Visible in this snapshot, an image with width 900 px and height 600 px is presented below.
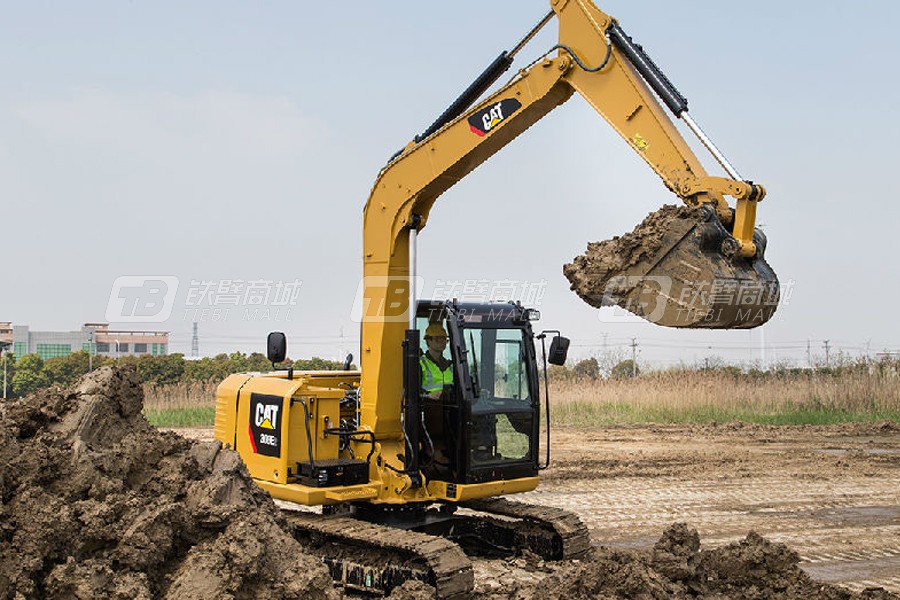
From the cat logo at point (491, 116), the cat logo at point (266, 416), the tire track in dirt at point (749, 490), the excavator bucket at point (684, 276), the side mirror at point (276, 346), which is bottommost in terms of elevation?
the tire track in dirt at point (749, 490)

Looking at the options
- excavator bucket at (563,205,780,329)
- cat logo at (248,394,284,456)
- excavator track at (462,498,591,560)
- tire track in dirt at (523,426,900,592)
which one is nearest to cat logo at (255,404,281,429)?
cat logo at (248,394,284,456)

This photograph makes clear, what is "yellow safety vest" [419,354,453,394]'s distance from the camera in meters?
7.50

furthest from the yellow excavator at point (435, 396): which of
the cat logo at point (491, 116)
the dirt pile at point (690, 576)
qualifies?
the dirt pile at point (690, 576)

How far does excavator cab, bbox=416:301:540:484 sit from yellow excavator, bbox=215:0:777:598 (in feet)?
0.04

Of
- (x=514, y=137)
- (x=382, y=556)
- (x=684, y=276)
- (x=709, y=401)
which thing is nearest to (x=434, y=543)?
(x=382, y=556)

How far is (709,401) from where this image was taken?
21.6 m

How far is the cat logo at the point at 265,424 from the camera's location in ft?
25.2

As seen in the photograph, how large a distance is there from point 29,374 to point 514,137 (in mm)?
17171

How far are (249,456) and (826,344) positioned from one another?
2898cm

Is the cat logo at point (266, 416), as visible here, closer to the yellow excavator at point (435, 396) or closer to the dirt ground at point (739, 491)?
the yellow excavator at point (435, 396)

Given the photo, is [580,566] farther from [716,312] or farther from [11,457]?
[11,457]

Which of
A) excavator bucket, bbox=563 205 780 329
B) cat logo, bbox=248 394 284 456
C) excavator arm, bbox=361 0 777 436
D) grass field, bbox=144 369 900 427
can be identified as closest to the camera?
excavator bucket, bbox=563 205 780 329

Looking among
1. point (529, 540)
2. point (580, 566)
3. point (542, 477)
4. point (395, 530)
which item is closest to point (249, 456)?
point (395, 530)

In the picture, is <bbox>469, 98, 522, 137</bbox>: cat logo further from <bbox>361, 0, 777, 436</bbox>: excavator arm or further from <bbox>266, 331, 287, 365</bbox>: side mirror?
<bbox>266, 331, 287, 365</bbox>: side mirror
